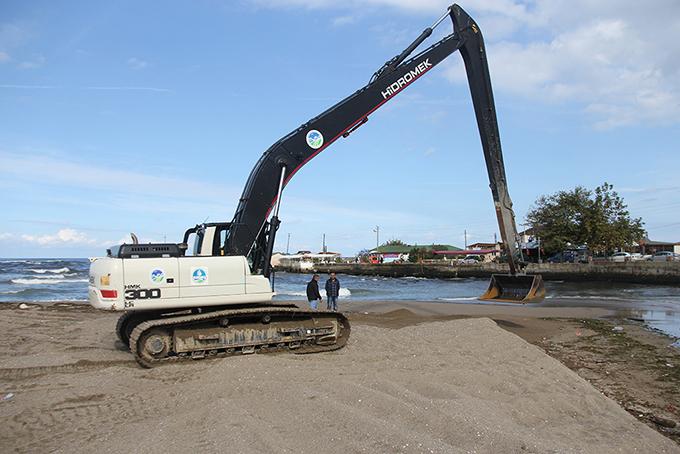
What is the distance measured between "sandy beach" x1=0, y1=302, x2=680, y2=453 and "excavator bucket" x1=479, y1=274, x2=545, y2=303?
2.65 meters

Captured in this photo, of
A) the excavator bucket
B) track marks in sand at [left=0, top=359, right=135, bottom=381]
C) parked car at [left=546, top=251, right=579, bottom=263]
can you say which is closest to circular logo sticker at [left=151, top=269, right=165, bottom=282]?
track marks in sand at [left=0, top=359, right=135, bottom=381]

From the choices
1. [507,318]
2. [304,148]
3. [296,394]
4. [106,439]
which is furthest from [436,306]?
[106,439]

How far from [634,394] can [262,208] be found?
7590mm

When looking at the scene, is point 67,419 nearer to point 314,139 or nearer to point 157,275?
point 157,275

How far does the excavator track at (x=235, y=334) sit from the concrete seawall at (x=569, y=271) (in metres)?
20.8

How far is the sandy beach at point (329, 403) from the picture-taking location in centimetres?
573

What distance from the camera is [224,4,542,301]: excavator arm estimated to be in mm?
11164

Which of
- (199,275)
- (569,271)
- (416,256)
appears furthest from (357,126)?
(416,256)

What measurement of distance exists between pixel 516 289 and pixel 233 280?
9.07 metres

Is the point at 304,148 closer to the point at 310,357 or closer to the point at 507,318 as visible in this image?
the point at 310,357

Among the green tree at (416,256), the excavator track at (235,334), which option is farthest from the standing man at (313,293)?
the green tree at (416,256)

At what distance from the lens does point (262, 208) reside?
11.3 meters

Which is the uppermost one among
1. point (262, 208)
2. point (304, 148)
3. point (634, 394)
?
point (304, 148)

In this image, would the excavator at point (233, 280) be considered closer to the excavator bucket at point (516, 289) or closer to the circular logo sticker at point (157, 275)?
the circular logo sticker at point (157, 275)
